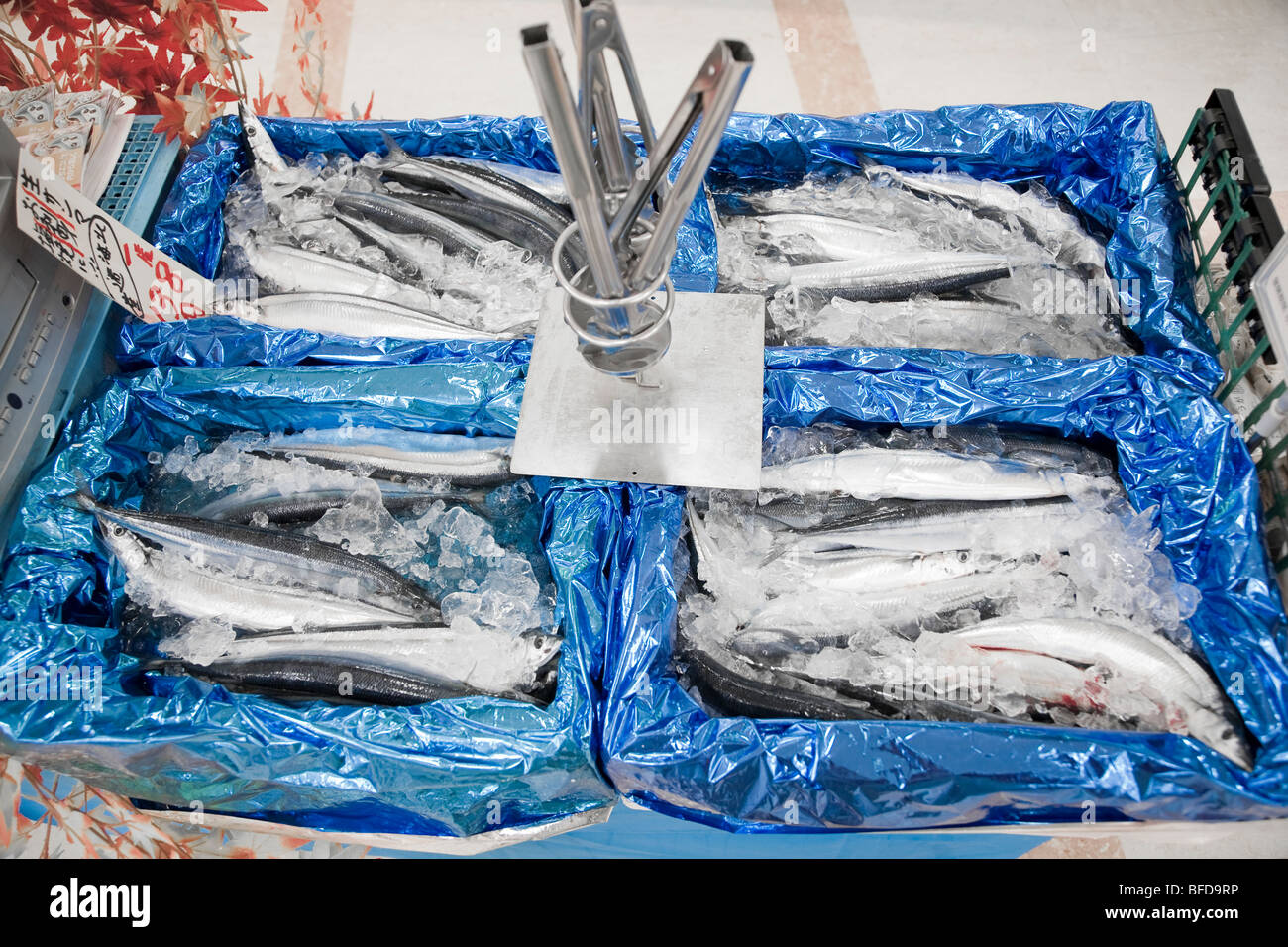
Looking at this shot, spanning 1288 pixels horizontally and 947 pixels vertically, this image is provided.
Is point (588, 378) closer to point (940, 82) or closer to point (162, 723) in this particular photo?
point (162, 723)

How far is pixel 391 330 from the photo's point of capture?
2.46 meters

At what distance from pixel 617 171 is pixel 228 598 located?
1560mm

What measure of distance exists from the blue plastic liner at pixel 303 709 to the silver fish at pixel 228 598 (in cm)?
11

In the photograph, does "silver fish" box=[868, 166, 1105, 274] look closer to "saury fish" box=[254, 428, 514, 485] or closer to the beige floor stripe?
the beige floor stripe

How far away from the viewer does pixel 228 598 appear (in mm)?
2053

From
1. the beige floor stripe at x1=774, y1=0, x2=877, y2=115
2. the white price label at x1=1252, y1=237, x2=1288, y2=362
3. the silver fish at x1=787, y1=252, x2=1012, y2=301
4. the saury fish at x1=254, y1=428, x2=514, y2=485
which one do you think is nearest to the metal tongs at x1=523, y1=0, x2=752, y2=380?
the saury fish at x1=254, y1=428, x2=514, y2=485

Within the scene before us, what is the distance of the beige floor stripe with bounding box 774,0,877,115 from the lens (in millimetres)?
4387

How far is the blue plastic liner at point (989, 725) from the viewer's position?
5.35 feet

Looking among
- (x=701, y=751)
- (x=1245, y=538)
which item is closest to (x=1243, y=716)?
(x=1245, y=538)

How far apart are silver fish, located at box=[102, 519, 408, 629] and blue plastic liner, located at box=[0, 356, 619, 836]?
0.11m

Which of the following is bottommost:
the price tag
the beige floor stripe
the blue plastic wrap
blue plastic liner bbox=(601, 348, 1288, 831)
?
blue plastic liner bbox=(601, 348, 1288, 831)

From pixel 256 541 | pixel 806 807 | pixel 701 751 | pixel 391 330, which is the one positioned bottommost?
pixel 806 807

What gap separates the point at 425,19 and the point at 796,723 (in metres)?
4.90

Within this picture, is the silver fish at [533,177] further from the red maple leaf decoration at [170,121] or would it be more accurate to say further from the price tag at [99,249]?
the price tag at [99,249]
